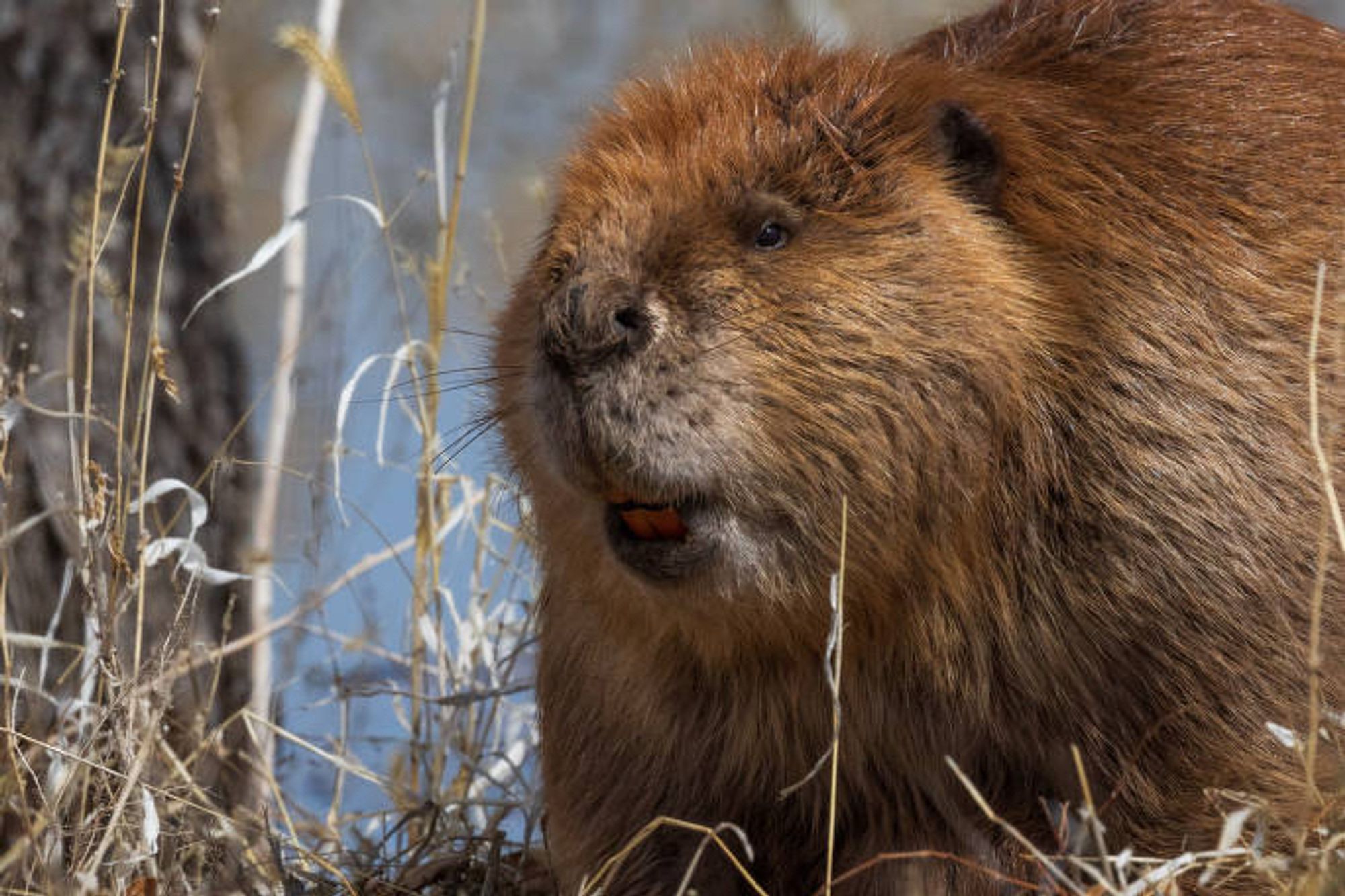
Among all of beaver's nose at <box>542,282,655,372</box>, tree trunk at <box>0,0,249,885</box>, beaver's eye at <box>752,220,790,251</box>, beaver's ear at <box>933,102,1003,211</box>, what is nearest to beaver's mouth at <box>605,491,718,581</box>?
beaver's nose at <box>542,282,655,372</box>

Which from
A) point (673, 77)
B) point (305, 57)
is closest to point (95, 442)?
point (305, 57)

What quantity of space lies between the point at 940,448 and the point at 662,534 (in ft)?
1.18

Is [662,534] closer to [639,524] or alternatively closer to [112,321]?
[639,524]

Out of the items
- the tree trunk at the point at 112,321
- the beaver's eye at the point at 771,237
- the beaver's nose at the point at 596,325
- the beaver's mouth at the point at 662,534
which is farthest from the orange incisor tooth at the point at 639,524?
the tree trunk at the point at 112,321

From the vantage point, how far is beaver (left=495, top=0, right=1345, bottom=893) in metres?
2.43

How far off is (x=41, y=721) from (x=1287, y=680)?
1.95m

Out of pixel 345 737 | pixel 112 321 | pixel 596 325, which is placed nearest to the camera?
pixel 596 325

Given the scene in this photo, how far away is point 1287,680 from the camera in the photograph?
2527 millimetres

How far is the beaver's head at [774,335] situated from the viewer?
2365mm

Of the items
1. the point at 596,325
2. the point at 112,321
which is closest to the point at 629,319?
the point at 596,325

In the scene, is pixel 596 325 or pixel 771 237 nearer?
pixel 596 325

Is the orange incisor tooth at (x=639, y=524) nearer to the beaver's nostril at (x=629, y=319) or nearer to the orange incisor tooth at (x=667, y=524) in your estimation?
the orange incisor tooth at (x=667, y=524)

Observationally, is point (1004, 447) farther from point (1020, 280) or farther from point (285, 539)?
point (285, 539)

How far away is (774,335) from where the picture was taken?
2432 mm
